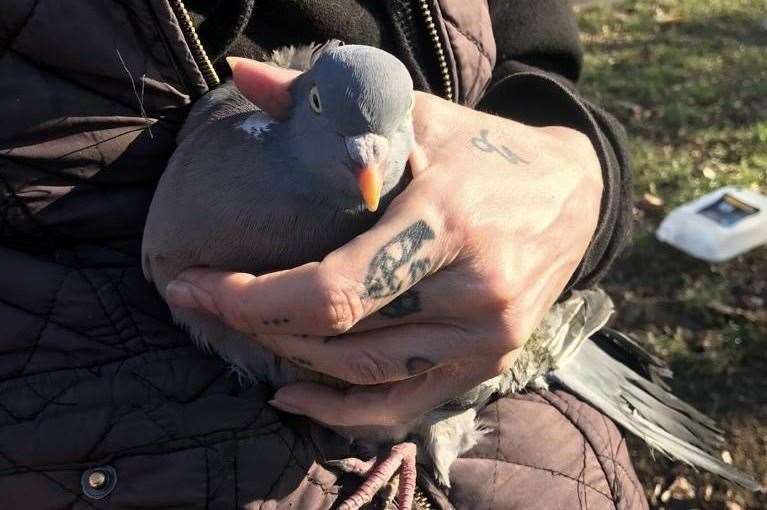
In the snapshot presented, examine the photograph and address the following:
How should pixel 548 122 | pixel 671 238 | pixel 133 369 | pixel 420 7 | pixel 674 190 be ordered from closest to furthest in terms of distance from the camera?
pixel 133 369, pixel 420 7, pixel 548 122, pixel 671 238, pixel 674 190

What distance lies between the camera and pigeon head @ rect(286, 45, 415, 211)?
1.39m

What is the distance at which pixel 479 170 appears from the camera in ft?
4.64

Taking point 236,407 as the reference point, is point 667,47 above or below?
below

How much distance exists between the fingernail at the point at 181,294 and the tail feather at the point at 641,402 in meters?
0.82

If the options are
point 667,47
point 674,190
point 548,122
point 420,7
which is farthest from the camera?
point 667,47

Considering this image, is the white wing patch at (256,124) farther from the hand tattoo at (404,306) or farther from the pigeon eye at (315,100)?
the hand tattoo at (404,306)

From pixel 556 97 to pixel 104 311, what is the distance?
989 mm

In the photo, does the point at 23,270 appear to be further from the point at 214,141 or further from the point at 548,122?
the point at 548,122

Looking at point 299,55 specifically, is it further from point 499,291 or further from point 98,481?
point 98,481

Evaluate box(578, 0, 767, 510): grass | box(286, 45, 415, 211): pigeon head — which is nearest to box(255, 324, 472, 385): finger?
box(286, 45, 415, 211): pigeon head

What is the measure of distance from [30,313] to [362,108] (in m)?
0.63

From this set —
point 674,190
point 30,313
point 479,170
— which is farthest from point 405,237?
point 674,190

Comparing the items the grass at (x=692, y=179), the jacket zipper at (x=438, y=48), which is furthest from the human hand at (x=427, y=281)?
the grass at (x=692, y=179)

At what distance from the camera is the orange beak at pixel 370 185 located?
4.48ft
